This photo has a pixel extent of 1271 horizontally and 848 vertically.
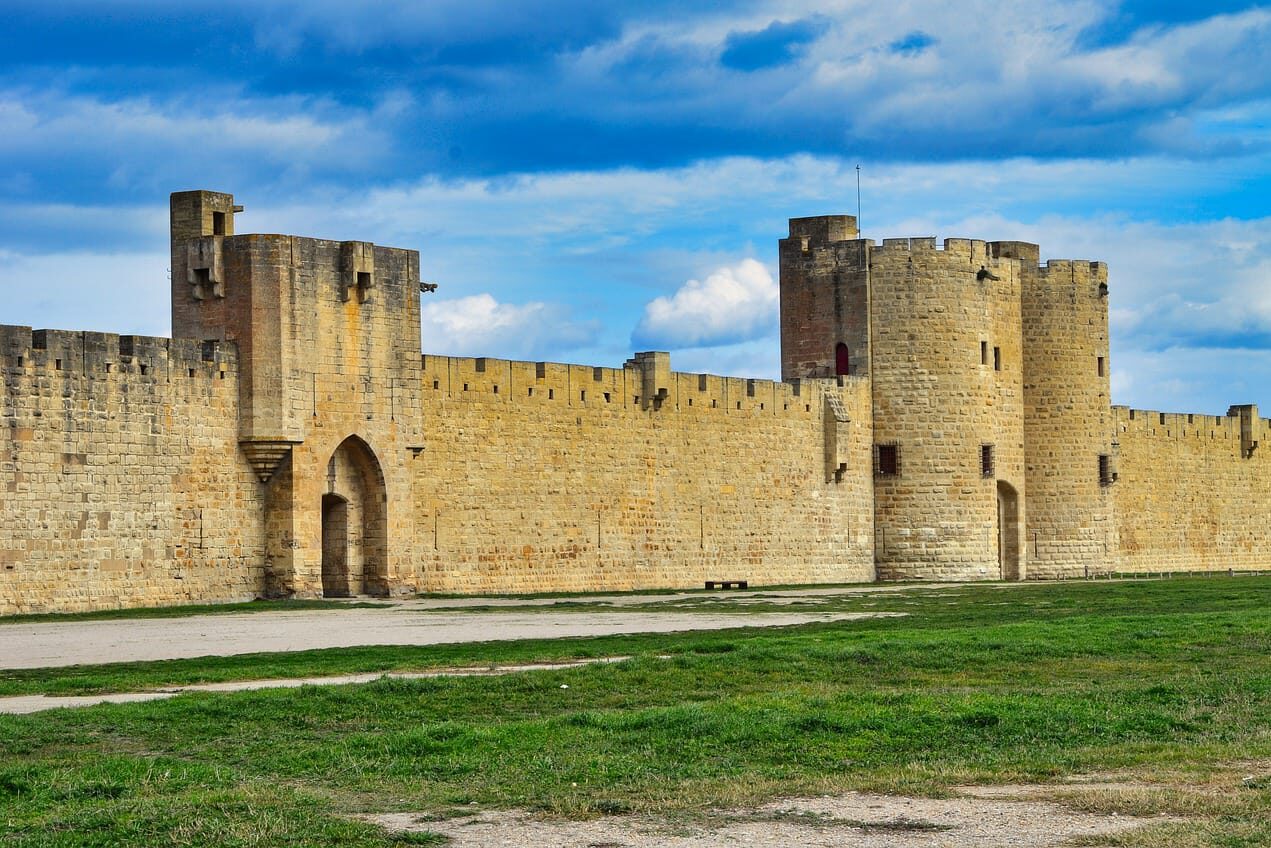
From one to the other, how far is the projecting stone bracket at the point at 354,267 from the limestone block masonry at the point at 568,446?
7 centimetres

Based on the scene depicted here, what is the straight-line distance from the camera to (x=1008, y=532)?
150 ft

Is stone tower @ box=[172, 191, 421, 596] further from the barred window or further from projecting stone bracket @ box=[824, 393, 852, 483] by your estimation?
the barred window

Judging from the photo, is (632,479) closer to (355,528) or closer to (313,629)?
(355,528)

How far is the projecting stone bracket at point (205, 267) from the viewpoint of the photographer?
31.3 metres

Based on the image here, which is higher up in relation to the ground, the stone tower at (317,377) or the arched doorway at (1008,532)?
the stone tower at (317,377)

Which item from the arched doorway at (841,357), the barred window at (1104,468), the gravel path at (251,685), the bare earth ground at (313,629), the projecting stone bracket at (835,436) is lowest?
the gravel path at (251,685)

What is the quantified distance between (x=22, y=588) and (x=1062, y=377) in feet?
83.5

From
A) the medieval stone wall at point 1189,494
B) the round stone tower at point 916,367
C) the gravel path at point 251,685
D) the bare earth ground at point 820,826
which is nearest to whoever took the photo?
the bare earth ground at point 820,826

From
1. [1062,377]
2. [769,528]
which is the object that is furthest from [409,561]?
[1062,377]

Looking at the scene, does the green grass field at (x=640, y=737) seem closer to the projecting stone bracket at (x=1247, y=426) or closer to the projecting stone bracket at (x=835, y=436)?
the projecting stone bracket at (x=835, y=436)

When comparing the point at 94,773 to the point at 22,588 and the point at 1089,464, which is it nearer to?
the point at 22,588

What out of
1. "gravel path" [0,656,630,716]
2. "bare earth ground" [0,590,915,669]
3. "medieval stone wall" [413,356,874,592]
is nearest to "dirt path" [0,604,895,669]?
"bare earth ground" [0,590,915,669]

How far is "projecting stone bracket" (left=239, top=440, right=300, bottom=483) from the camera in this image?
3108cm

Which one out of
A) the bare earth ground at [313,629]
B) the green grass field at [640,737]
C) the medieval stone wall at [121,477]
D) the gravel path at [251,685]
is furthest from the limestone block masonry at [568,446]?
the gravel path at [251,685]
